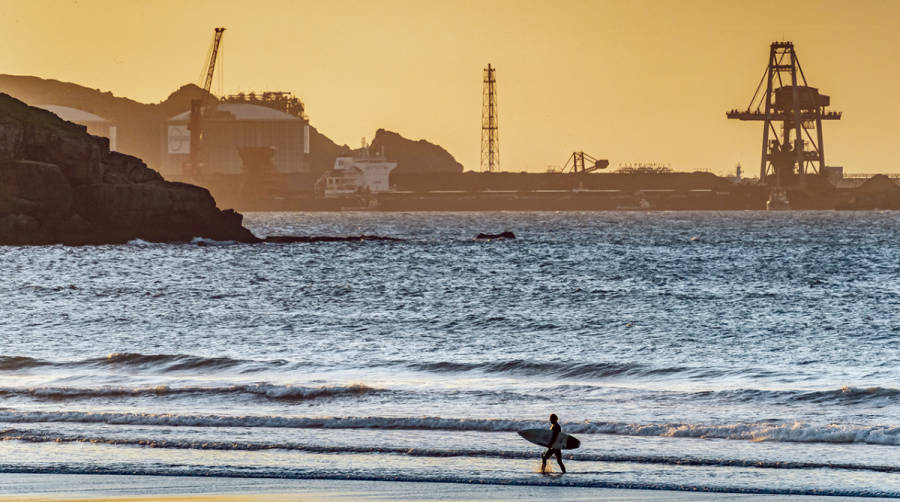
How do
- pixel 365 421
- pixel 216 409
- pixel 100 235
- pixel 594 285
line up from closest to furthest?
pixel 365 421 → pixel 216 409 → pixel 594 285 → pixel 100 235

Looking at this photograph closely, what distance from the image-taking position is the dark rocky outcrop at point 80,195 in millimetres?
98375

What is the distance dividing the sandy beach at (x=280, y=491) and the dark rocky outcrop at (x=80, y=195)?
8453 cm

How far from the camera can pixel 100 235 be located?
103 metres

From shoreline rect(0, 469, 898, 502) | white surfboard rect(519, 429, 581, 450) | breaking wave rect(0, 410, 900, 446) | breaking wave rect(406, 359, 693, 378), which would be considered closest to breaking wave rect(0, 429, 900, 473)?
white surfboard rect(519, 429, 581, 450)

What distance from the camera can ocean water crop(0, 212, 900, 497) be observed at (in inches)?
738

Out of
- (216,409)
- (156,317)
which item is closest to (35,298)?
(156,317)

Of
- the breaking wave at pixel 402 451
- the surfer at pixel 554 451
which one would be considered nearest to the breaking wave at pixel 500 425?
the breaking wave at pixel 402 451

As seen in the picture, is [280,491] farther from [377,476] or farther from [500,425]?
[500,425]

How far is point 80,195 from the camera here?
337ft

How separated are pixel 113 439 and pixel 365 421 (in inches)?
164

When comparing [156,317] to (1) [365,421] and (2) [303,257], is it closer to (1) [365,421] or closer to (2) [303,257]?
(1) [365,421]

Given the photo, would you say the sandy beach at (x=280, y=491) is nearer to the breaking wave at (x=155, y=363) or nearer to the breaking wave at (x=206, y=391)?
the breaking wave at (x=206, y=391)

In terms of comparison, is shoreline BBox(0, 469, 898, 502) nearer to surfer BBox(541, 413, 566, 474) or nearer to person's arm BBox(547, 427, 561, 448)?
surfer BBox(541, 413, 566, 474)

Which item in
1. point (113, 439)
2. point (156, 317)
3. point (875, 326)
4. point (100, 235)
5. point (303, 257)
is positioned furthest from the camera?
point (100, 235)
